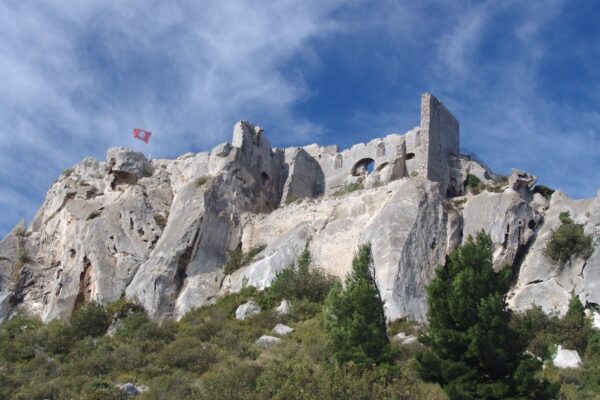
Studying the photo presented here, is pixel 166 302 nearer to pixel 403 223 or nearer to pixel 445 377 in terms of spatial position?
pixel 403 223

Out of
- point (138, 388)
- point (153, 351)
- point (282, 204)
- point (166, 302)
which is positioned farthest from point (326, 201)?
point (138, 388)

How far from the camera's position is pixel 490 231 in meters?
38.1

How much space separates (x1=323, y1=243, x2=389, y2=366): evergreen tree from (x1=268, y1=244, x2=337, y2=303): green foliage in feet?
19.3

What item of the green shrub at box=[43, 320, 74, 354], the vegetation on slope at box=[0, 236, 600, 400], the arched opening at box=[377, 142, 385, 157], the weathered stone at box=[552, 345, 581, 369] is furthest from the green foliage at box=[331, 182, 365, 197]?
the weathered stone at box=[552, 345, 581, 369]

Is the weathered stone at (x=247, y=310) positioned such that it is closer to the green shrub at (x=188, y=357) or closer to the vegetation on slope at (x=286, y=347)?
the vegetation on slope at (x=286, y=347)

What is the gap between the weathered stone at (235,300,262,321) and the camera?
37312mm

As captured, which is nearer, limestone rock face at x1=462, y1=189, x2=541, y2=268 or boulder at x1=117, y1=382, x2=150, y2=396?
boulder at x1=117, y1=382, x2=150, y2=396

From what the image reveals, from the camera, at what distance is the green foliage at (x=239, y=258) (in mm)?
42250

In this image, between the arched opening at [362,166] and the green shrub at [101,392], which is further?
the arched opening at [362,166]

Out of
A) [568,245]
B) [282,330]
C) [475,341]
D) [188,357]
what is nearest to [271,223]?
[282,330]

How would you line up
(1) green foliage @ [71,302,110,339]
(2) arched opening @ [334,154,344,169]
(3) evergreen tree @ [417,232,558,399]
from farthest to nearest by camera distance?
1. (2) arched opening @ [334,154,344,169]
2. (1) green foliage @ [71,302,110,339]
3. (3) evergreen tree @ [417,232,558,399]

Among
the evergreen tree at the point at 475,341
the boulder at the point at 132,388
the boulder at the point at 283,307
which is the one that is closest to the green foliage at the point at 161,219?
the boulder at the point at 283,307

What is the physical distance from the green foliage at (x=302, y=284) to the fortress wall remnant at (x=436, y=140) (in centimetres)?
918

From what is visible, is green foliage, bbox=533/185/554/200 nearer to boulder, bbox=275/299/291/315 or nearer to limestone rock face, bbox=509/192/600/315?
limestone rock face, bbox=509/192/600/315
